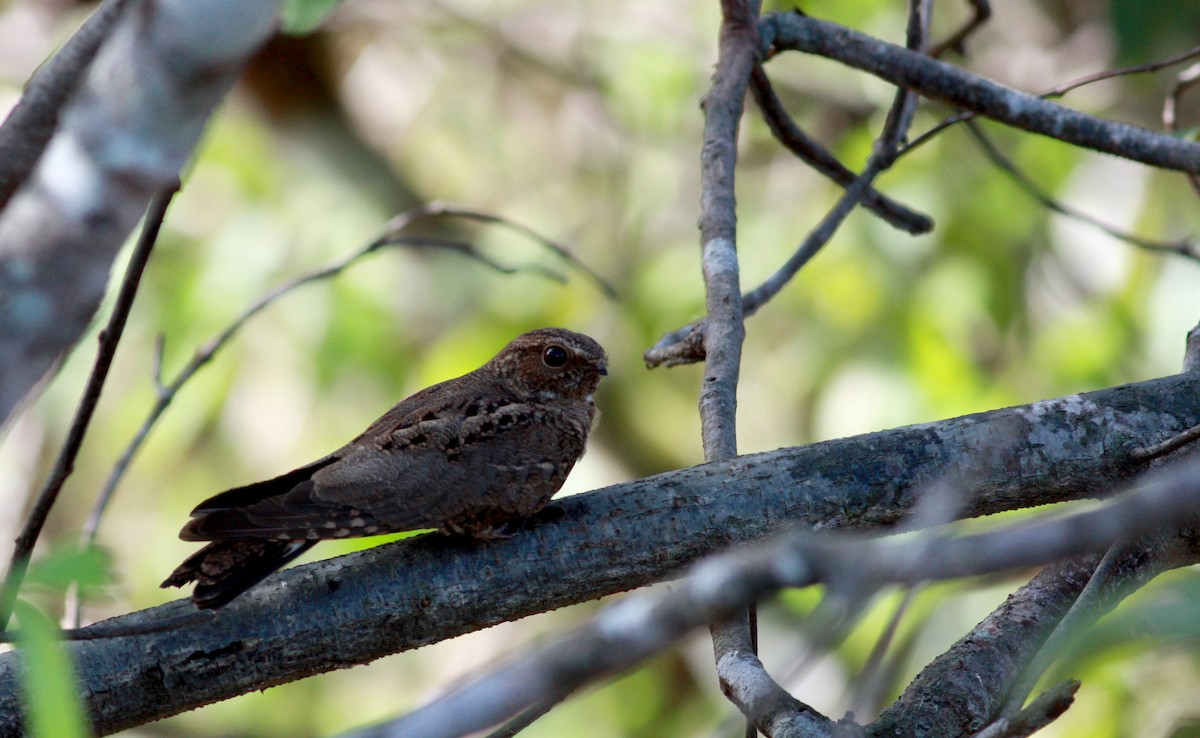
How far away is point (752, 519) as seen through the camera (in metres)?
2.17

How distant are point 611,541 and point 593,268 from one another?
3918 mm

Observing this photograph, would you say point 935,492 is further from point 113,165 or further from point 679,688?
point 679,688

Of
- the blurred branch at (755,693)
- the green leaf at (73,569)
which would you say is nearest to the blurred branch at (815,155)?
the blurred branch at (755,693)

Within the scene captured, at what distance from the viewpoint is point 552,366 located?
308 cm

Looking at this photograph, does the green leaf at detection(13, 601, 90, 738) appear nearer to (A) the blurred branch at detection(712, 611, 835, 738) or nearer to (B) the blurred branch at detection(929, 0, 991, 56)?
(A) the blurred branch at detection(712, 611, 835, 738)

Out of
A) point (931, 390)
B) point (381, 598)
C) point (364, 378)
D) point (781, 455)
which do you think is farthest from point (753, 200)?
point (381, 598)

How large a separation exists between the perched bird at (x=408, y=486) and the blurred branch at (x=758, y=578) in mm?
1178

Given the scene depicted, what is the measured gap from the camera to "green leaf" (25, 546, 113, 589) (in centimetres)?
102

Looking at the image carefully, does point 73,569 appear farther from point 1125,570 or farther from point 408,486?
point 1125,570

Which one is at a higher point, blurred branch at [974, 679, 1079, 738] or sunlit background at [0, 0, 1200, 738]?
sunlit background at [0, 0, 1200, 738]

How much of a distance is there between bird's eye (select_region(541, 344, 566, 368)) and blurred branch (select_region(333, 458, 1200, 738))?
1966mm

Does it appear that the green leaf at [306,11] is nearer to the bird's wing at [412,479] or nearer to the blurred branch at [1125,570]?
the bird's wing at [412,479]

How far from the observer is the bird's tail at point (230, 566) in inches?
80.9

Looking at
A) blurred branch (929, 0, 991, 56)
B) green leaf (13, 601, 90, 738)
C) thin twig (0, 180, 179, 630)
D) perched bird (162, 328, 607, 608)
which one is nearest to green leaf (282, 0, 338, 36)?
thin twig (0, 180, 179, 630)
